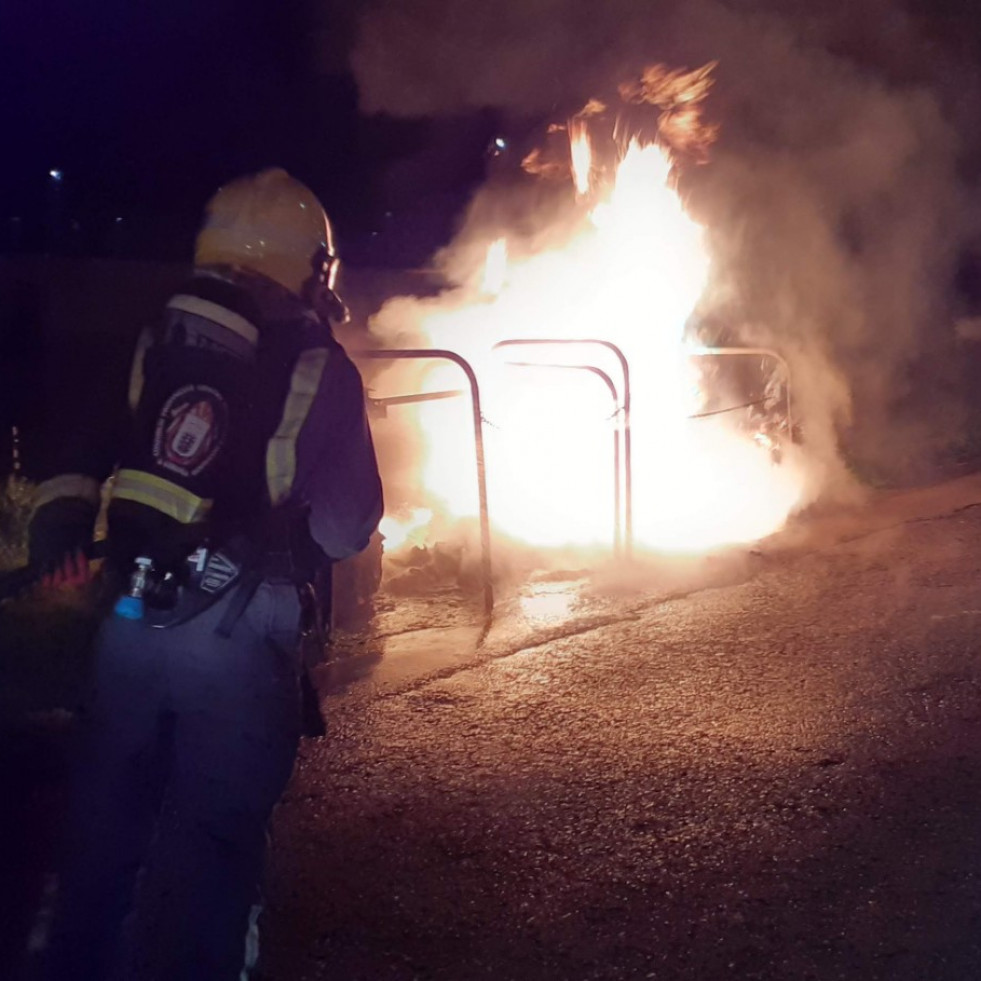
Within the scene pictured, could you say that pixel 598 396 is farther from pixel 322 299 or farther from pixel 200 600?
pixel 200 600

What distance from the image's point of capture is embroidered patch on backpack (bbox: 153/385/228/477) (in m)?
2.04

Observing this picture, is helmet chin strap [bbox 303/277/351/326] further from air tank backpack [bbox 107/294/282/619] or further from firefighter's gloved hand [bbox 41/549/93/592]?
firefighter's gloved hand [bbox 41/549/93/592]

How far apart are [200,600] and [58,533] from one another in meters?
0.39

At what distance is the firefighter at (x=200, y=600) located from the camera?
6.77 ft

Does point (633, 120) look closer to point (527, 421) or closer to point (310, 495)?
point (527, 421)

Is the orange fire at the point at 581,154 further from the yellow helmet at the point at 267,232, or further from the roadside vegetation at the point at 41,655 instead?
the yellow helmet at the point at 267,232

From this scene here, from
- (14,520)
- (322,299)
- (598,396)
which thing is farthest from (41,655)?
(598,396)

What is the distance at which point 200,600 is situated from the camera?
214cm

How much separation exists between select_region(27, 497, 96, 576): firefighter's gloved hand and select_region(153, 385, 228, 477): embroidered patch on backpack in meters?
0.36

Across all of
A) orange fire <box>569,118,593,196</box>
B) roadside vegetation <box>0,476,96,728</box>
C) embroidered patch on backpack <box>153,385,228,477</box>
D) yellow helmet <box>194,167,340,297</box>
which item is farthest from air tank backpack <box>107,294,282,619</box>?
orange fire <box>569,118,593,196</box>

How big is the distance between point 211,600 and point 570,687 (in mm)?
2720

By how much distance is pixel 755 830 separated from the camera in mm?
3375

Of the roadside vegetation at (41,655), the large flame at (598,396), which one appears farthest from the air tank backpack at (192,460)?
the large flame at (598,396)

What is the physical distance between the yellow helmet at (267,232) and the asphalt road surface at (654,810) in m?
1.84
